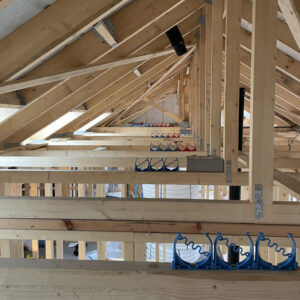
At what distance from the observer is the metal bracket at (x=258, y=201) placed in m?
2.02

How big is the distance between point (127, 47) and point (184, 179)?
4.91 ft

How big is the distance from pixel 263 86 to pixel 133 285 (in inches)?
54.4

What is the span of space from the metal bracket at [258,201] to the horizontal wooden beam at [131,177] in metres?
1.00

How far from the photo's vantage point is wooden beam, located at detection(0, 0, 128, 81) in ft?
6.83

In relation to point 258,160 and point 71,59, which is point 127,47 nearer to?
point 71,59

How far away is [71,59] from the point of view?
2783 mm

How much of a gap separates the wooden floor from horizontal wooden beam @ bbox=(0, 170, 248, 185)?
1.96m

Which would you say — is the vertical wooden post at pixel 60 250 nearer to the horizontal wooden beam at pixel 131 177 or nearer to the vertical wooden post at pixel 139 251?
the horizontal wooden beam at pixel 131 177

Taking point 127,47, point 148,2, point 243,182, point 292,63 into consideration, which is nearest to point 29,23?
point 148,2

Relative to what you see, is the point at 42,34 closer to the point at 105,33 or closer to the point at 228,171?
the point at 105,33

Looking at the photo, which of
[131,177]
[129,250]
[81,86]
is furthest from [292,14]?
[81,86]

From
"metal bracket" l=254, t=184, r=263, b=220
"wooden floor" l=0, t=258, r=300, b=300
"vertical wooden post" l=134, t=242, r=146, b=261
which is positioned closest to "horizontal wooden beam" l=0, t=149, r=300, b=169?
"vertical wooden post" l=134, t=242, r=146, b=261

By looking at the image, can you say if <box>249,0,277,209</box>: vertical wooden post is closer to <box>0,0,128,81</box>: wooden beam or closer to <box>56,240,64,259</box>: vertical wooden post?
<box>0,0,128,81</box>: wooden beam

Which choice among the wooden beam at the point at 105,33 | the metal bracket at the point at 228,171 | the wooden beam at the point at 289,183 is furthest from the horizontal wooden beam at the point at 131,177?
the wooden beam at the point at 105,33
